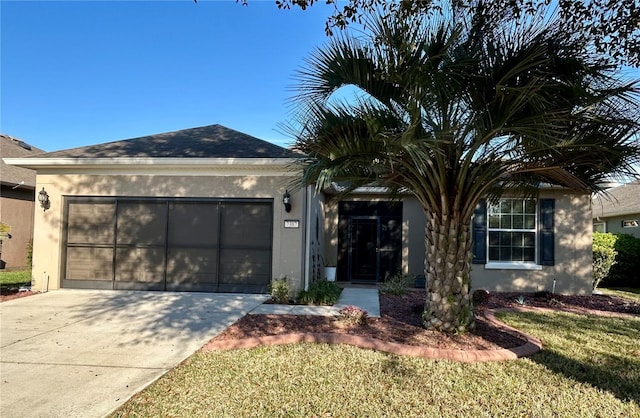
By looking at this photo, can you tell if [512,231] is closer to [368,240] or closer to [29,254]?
[368,240]

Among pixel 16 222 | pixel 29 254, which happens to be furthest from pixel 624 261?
pixel 16 222

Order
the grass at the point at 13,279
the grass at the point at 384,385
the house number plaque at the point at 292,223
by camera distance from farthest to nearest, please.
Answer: the grass at the point at 13,279
the house number plaque at the point at 292,223
the grass at the point at 384,385

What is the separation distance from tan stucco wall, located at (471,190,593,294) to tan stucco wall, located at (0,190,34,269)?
612 inches

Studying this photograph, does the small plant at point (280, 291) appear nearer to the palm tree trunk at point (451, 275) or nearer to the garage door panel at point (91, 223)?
the palm tree trunk at point (451, 275)

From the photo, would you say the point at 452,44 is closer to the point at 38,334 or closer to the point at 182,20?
the point at 182,20

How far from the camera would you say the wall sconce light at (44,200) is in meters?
9.91

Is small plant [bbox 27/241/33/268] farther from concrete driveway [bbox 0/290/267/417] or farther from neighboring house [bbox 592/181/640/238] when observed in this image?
neighboring house [bbox 592/181/640/238]

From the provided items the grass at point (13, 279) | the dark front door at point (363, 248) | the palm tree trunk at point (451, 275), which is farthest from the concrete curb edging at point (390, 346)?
the grass at point (13, 279)

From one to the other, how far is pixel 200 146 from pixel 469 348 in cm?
798

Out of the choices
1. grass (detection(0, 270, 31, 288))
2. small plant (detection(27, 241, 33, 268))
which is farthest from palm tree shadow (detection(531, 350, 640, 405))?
small plant (detection(27, 241, 33, 268))

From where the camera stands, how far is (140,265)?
997 cm

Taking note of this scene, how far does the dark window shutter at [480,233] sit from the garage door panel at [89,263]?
980 cm

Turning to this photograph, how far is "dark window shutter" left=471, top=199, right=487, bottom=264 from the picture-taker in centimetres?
1162

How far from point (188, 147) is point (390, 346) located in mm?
7441
